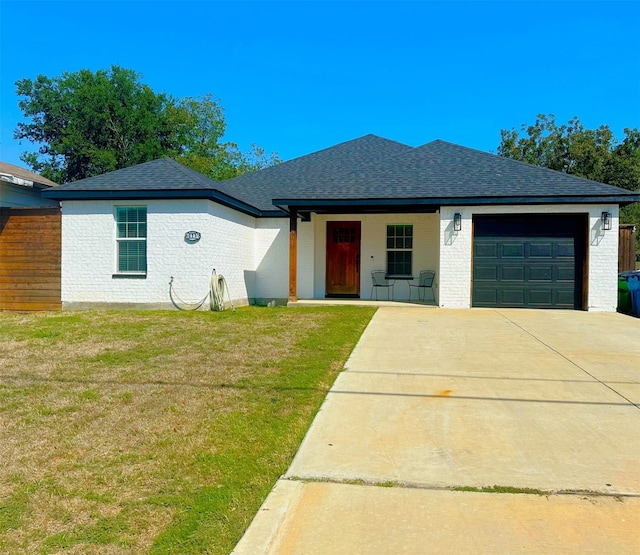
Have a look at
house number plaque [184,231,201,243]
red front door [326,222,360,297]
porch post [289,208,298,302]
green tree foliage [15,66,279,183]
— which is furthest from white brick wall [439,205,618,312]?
green tree foliage [15,66,279,183]

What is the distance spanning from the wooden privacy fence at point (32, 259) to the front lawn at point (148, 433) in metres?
4.59

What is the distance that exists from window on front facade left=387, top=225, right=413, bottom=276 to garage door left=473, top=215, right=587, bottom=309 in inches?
104

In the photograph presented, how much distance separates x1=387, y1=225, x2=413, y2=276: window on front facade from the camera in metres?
15.0

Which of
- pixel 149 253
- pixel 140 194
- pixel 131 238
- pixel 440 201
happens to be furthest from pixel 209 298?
pixel 440 201

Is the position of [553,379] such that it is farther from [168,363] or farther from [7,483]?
[7,483]

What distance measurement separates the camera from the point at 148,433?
3.80 m

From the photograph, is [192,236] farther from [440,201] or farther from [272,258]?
[440,201]

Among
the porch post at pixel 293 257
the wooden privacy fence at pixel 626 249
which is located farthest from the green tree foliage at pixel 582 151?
the porch post at pixel 293 257

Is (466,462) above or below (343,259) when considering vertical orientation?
below

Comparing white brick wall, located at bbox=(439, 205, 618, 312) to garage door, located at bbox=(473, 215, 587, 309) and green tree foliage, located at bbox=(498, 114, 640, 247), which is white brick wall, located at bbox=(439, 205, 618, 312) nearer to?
garage door, located at bbox=(473, 215, 587, 309)

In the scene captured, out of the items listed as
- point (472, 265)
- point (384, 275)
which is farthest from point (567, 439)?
point (384, 275)

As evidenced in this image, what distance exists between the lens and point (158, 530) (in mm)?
2469

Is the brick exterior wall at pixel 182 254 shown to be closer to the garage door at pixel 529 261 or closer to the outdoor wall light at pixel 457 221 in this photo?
the outdoor wall light at pixel 457 221

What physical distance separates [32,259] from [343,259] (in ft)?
28.4
